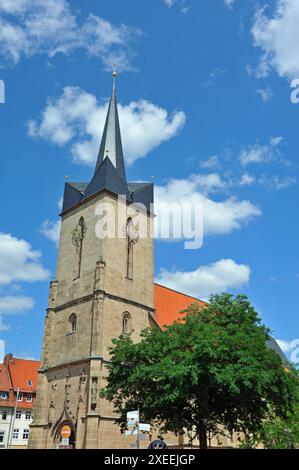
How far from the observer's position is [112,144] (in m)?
39.1

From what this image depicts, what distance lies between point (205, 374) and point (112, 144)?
24.2 meters

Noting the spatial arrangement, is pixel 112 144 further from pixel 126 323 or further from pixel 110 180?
pixel 126 323

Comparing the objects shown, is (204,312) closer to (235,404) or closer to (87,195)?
(235,404)

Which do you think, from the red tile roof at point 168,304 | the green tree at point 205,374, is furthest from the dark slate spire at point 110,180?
the green tree at point 205,374

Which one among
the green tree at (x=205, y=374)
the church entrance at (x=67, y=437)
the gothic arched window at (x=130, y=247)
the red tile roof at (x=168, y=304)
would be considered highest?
the gothic arched window at (x=130, y=247)

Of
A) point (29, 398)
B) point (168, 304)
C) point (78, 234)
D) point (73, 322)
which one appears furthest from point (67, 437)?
point (29, 398)

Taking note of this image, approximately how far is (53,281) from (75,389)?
850 centimetres

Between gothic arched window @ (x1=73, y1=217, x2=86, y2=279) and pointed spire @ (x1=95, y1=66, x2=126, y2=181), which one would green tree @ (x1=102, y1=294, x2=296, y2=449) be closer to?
gothic arched window @ (x1=73, y1=217, x2=86, y2=279)

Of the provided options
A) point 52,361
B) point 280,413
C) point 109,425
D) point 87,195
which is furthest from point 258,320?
point 87,195

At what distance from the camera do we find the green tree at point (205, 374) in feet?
62.7

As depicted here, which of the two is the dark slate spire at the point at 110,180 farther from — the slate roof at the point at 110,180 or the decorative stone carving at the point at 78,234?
the decorative stone carving at the point at 78,234

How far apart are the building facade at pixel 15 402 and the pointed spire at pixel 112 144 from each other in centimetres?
2629
